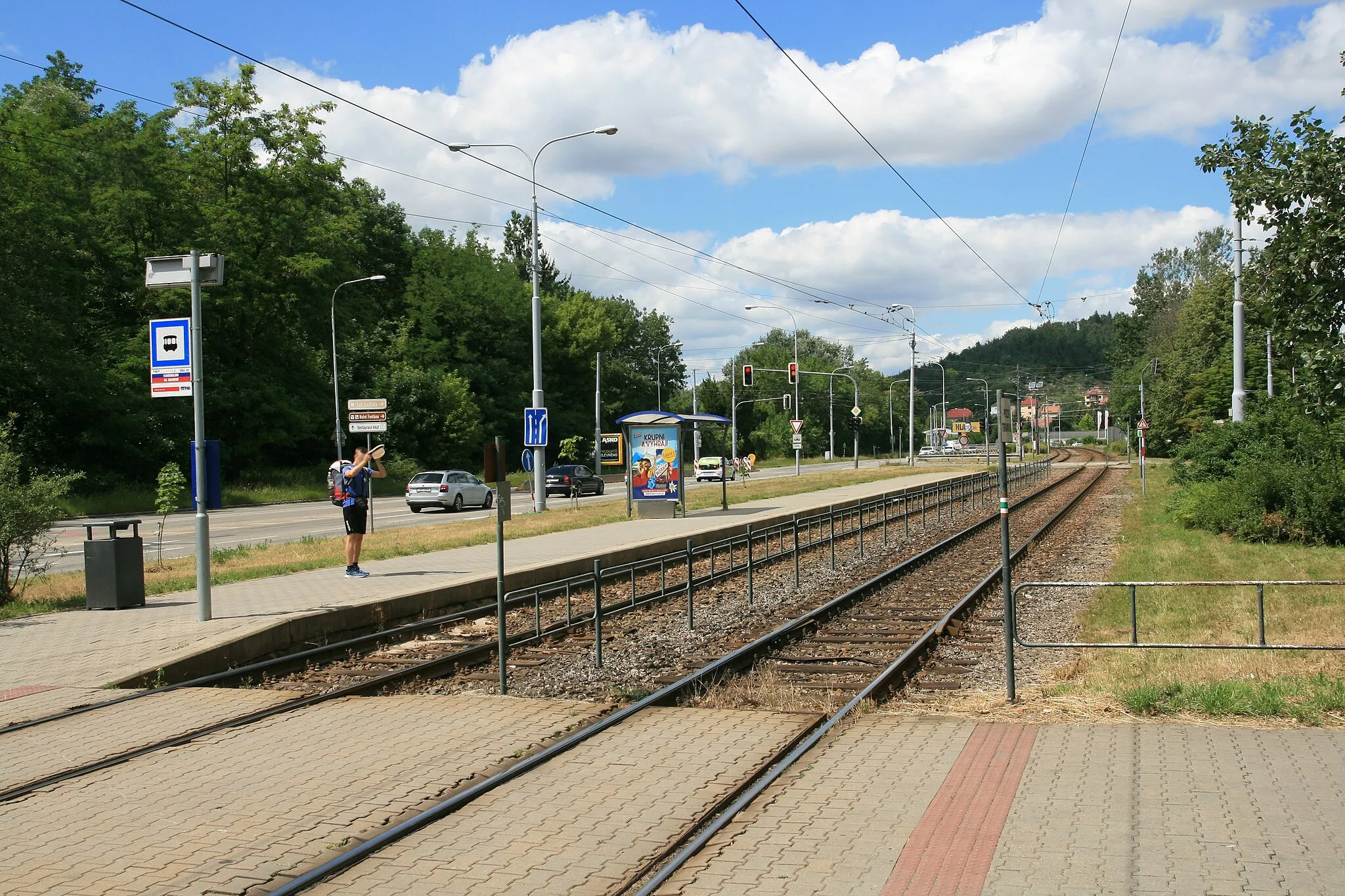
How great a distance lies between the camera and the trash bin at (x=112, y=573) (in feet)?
44.8

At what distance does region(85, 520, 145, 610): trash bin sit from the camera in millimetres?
13664

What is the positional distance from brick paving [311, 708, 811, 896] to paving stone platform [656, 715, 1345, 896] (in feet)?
1.20

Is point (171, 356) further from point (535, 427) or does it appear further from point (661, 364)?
point (661, 364)

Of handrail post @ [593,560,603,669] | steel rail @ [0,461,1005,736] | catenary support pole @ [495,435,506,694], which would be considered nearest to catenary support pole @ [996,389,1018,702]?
handrail post @ [593,560,603,669]

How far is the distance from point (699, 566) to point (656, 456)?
27.7 feet

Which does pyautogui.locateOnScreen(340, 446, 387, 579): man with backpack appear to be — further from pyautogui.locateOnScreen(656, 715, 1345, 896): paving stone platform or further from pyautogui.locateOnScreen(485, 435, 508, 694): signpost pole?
pyautogui.locateOnScreen(656, 715, 1345, 896): paving stone platform

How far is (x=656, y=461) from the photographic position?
28.0 m

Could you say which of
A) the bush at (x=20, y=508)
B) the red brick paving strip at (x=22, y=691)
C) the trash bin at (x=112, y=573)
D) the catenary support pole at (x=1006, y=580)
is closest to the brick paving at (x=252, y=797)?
the red brick paving strip at (x=22, y=691)

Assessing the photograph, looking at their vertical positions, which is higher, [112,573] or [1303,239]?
[1303,239]

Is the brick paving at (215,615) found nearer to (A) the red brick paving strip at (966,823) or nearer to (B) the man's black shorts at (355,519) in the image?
(B) the man's black shorts at (355,519)

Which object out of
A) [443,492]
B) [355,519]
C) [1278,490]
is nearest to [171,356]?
[355,519]

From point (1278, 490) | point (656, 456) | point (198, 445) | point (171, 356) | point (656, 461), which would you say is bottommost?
point (1278, 490)

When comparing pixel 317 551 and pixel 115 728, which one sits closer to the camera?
pixel 115 728

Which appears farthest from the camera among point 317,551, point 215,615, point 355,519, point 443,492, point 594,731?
point 443,492
